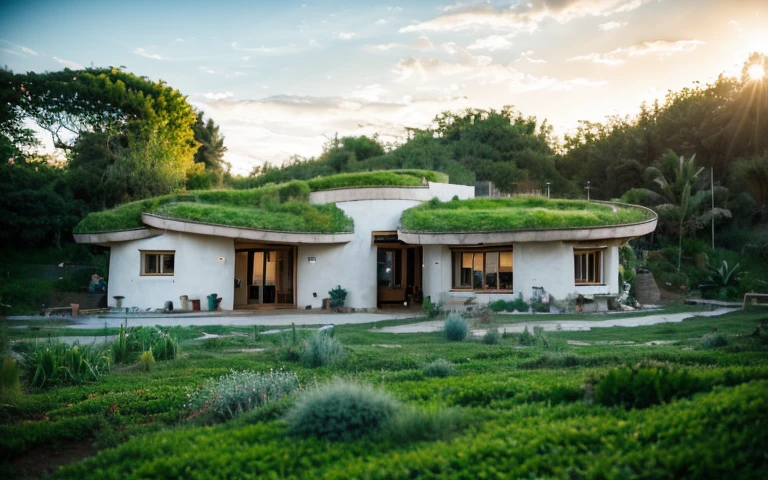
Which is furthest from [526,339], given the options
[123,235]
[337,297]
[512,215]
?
[123,235]

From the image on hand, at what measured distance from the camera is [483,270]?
23641 millimetres

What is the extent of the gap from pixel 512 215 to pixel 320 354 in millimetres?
13226

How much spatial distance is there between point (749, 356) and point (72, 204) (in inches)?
1229

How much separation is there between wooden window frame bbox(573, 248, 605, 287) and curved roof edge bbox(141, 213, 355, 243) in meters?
9.24

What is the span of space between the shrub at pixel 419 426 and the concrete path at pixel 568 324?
9.93 m

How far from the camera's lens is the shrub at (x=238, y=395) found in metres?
7.13

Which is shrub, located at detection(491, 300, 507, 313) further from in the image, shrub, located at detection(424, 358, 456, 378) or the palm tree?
shrub, located at detection(424, 358, 456, 378)

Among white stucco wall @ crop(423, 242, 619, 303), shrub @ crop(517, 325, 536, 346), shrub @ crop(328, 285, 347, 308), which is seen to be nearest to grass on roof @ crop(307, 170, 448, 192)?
shrub @ crop(328, 285, 347, 308)

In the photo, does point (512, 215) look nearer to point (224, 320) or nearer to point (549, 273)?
point (549, 273)

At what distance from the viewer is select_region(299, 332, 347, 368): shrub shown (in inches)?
412

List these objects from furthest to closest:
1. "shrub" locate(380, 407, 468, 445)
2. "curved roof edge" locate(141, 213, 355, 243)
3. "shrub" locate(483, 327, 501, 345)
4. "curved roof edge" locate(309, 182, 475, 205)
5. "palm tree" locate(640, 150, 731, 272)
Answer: "palm tree" locate(640, 150, 731, 272) → "curved roof edge" locate(309, 182, 475, 205) → "curved roof edge" locate(141, 213, 355, 243) → "shrub" locate(483, 327, 501, 345) → "shrub" locate(380, 407, 468, 445)

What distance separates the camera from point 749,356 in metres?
8.68

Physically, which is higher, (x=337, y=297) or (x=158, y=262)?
(x=158, y=262)

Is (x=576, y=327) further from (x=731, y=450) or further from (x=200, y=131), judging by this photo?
(x=200, y=131)
